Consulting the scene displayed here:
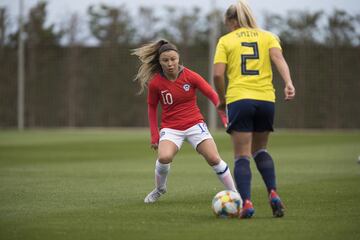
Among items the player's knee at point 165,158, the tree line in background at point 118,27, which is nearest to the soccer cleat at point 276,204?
the player's knee at point 165,158

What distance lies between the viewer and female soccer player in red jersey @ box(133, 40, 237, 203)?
27.7 ft

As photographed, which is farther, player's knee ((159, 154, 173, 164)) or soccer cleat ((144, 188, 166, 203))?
soccer cleat ((144, 188, 166, 203))

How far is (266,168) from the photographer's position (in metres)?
7.36

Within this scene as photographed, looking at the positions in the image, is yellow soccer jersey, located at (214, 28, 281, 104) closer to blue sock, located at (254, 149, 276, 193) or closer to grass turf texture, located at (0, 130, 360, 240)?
blue sock, located at (254, 149, 276, 193)

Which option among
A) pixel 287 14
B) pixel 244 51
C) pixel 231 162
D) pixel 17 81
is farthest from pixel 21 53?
pixel 244 51

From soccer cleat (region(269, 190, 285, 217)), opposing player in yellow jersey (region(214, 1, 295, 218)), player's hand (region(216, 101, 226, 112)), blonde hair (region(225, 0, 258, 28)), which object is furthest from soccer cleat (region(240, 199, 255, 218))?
blonde hair (region(225, 0, 258, 28))

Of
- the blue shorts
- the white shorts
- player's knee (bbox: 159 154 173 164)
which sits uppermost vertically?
the blue shorts

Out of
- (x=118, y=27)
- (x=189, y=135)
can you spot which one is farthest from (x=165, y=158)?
(x=118, y=27)

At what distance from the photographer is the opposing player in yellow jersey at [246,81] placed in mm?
7137

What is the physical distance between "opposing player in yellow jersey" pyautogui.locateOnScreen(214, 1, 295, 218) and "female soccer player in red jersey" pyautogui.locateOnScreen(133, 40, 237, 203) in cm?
108

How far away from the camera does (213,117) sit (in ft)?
102

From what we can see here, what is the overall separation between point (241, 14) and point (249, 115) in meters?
0.90

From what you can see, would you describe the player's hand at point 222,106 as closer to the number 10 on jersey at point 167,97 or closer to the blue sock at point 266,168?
the blue sock at point 266,168

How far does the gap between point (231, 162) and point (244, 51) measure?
7.99 meters
